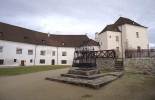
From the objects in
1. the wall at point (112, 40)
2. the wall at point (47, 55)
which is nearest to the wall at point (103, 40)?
the wall at point (112, 40)

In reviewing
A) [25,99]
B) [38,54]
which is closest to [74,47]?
[38,54]

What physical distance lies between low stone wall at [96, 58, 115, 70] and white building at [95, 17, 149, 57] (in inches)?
534

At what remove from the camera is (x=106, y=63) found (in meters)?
20.3

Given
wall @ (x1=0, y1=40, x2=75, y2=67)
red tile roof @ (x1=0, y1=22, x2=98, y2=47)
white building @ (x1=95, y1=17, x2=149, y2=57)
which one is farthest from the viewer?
white building @ (x1=95, y1=17, x2=149, y2=57)

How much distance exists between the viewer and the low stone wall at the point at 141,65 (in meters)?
16.6

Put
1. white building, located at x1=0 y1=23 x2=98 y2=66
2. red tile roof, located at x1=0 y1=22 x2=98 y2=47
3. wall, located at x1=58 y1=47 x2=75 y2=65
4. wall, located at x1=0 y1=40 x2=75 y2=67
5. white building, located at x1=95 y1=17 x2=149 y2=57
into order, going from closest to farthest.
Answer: wall, located at x1=0 y1=40 x2=75 y2=67 → white building, located at x1=0 y1=23 x2=98 y2=66 → red tile roof, located at x1=0 y1=22 x2=98 y2=47 → white building, located at x1=95 y1=17 x2=149 y2=57 → wall, located at x1=58 y1=47 x2=75 y2=65

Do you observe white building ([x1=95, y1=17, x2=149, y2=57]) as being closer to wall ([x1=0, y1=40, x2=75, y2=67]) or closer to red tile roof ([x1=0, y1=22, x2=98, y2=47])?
red tile roof ([x1=0, y1=22, x2=98, y2=47])

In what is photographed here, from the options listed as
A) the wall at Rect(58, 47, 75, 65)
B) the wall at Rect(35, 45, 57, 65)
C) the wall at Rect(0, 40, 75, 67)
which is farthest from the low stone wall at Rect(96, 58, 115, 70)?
the wall at Rect(58, 47, 75, 65)

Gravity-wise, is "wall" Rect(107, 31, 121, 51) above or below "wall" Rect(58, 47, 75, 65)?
above

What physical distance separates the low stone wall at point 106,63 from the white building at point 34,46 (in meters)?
18.2

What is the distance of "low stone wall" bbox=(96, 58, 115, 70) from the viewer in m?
19.6

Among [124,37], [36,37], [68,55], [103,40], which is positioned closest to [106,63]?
[103,40]

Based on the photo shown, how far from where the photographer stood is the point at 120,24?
118ft

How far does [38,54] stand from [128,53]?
963 inches
